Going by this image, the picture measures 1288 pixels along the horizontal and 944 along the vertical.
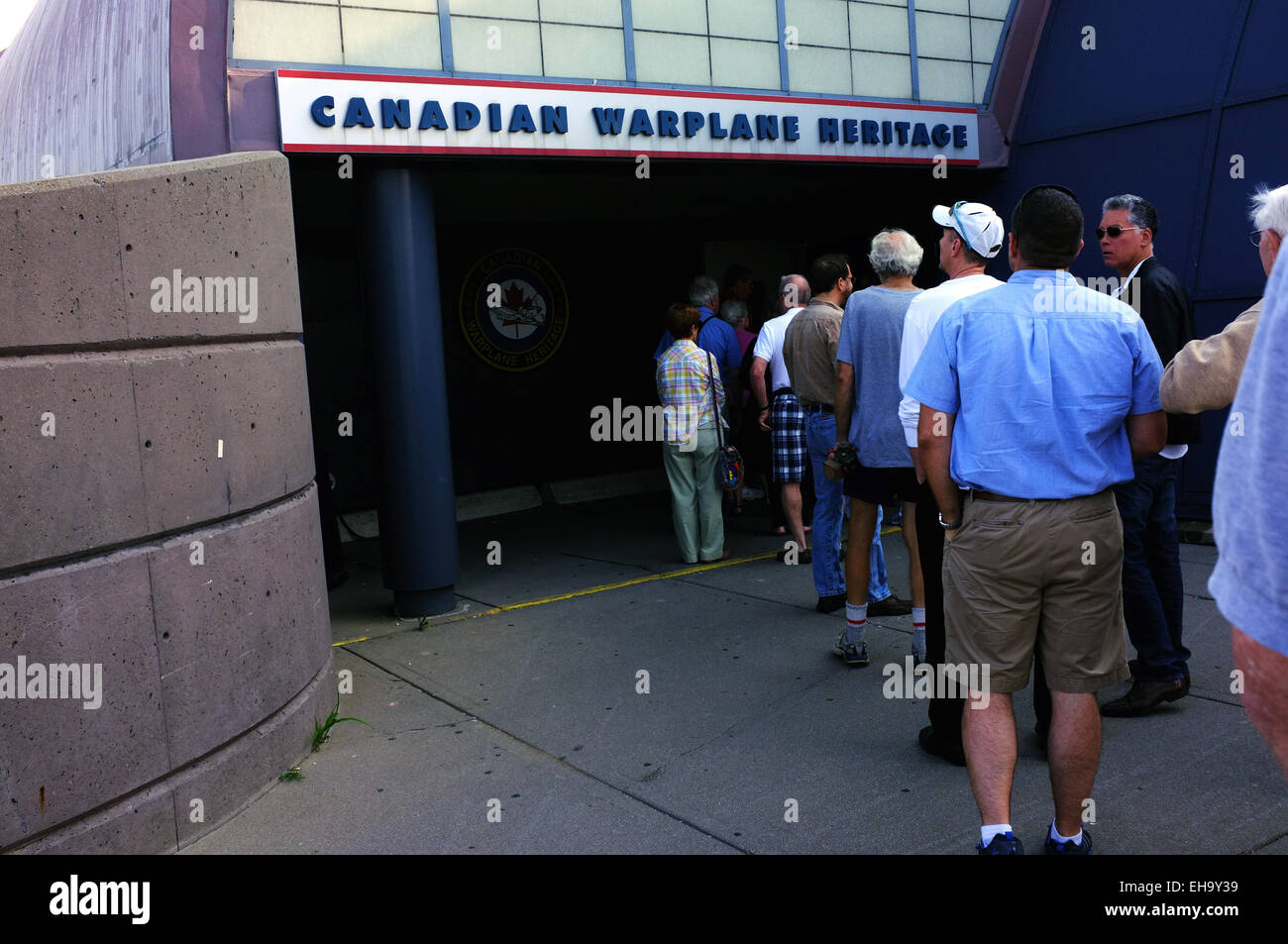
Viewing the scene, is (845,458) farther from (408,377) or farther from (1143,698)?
(408,377)

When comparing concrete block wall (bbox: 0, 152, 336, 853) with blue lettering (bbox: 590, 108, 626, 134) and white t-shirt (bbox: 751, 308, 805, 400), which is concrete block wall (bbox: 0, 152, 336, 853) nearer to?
blue lettering (bbox: 590, 108, 626, 134)

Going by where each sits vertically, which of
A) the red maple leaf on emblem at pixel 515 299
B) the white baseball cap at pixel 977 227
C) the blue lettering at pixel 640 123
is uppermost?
the blue lettering at pixel 640 123

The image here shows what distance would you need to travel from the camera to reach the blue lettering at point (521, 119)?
645 centimetres

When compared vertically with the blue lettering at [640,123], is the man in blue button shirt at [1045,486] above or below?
below

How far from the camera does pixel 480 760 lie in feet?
14.6

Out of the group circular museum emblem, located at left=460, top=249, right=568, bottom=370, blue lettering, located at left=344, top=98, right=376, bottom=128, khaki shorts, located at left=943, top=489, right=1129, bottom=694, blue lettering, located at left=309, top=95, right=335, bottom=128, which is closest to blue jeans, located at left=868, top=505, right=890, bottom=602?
khaki shorts, located at left=943, top=489, right=1129, bottom=694

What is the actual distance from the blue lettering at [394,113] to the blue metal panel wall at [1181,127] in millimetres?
5012

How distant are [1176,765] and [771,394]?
420 cm

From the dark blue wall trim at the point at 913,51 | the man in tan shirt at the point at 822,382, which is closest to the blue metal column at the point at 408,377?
the man in tan shirt at the point at 822,382

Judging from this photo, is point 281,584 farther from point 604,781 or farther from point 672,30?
point 672,30

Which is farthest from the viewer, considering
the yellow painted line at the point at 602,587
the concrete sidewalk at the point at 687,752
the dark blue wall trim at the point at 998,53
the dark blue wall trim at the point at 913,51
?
the dark blue wall trim at the point at 998,53

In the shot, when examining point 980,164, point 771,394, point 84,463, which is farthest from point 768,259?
point 84,463

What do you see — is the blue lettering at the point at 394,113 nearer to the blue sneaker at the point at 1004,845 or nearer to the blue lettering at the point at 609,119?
the blue lettering at the point at 609,119

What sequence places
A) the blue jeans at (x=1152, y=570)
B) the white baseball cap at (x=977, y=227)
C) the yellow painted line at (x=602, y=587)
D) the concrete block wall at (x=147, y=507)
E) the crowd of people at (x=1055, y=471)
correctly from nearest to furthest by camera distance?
the crowd of people at (x=1055, y=471), the concrete block wall at (x=147, y=507), the white baseball cap at (x=977, y=227), the blue jeans at (x=1152, y=570), the yellow painted line at (x=602, y=587)
